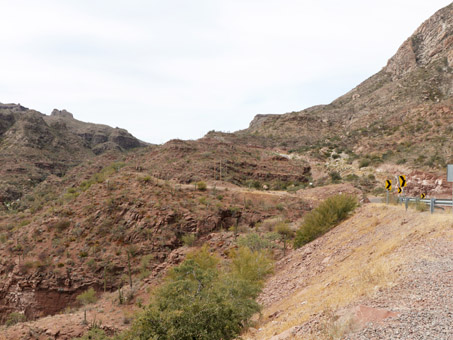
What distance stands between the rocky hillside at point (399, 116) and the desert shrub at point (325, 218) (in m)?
26.0

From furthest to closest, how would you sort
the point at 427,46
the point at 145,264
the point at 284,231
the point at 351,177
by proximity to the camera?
the point at 427,46 < the point at 351,177 < the point at 284,231 < the point at 145,264

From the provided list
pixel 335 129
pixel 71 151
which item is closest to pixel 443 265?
pixel 335 129

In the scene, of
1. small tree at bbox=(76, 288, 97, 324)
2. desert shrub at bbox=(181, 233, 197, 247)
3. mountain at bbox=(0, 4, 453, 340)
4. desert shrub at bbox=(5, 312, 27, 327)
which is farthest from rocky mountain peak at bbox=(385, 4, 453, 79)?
desert shrub at bbox=(5, 312, 27, 327)

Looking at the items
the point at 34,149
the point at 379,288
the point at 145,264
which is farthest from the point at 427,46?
the point at 34,149

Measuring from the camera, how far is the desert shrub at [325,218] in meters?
22.3

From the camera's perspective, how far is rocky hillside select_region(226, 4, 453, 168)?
176ft

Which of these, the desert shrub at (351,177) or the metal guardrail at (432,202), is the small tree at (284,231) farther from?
the desert shrub at (351,177)

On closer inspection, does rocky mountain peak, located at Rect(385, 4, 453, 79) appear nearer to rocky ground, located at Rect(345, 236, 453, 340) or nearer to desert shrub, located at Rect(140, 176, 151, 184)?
desert shrub, located at Rect(140, 176, 151, 184)

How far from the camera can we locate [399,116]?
65.2m

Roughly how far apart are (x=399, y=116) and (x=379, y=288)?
66361 millimetres

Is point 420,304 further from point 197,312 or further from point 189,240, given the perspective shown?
point 189,240

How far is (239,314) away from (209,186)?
93.9ft

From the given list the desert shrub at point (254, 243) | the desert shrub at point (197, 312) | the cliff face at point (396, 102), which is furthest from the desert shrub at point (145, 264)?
the cliff face at point (396, 102)

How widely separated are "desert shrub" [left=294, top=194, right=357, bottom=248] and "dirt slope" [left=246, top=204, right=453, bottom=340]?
4.68m
